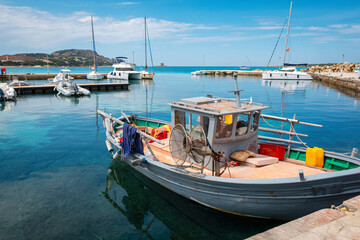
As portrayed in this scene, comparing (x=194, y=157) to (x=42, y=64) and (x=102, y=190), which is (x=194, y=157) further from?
(x=42, y=64)

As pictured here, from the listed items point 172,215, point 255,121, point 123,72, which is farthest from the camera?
point 123,72

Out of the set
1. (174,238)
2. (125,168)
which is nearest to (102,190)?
(125,168)

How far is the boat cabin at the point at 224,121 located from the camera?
8055 millimetres

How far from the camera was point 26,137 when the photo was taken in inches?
671

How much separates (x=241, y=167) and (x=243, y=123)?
1588 millimetres

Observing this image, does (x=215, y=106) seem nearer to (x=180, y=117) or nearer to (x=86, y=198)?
(x=180, y=117)

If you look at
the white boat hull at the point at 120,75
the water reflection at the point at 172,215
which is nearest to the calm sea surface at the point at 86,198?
the water reflection at the point at 172,215

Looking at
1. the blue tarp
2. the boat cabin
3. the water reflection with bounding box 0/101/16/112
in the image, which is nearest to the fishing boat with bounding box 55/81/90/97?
the water reflection with bounding box 0/101/16/112

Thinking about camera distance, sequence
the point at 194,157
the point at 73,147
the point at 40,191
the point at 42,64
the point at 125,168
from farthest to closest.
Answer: the point at 42,64 < the point at 73,147 < the point at 125,168 < the point at 40,191 < the point at 194,157

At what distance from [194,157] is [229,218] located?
2298 millimetres

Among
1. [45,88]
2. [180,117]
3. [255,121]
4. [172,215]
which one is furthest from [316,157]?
[45,88]

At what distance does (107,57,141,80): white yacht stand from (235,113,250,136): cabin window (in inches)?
2429

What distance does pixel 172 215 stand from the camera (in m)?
8.41

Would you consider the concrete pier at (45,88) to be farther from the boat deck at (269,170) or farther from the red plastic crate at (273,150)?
the red plastic crate at (273,150)
